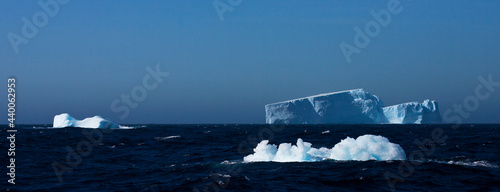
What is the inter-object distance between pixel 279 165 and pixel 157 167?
473cm

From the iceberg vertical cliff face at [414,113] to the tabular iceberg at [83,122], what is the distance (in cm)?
5198

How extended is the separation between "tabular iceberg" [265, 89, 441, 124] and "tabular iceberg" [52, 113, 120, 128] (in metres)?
32.9

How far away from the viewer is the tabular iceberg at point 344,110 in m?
82.9

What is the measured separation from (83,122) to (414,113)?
5955cm

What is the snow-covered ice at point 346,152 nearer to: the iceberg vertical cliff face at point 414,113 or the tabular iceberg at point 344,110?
the tabular iceberg at point 344,110

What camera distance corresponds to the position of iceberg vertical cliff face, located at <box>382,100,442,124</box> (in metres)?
84.1

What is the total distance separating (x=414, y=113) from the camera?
84500 mm

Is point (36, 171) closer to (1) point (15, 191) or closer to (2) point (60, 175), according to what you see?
(2) point (60, 175)

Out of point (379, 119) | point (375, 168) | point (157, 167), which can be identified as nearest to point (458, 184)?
point (375, 168)

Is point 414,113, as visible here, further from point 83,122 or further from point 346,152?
point 346,152

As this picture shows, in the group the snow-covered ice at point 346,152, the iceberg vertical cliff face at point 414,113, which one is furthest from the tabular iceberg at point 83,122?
the iceberg vertical cliff face at point 414,113

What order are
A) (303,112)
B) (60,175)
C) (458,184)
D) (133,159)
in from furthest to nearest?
(303,112) < (133,159) < (60,175) < (458,184)

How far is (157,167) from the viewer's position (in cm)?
1705

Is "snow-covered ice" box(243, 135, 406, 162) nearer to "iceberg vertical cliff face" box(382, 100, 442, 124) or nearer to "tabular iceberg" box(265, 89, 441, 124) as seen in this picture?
"tabular iceberg" box(265, 89, 441, 124)
